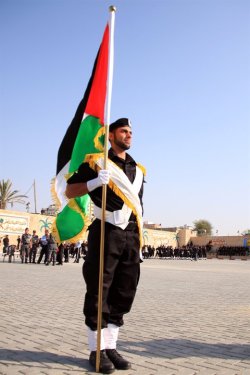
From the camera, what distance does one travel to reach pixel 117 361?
12.9 feet

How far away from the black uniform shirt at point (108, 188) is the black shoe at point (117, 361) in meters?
1.27

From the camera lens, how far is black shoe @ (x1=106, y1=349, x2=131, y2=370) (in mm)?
3883

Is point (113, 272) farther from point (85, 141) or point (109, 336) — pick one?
point (85, 141)

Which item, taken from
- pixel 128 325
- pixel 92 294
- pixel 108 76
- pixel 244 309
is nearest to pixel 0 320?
pixel 128 325

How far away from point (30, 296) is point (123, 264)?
5393 millimetres

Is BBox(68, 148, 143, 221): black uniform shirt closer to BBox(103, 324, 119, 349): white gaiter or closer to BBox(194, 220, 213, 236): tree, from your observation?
BBox(103, 324, 119, 349): white gaiter

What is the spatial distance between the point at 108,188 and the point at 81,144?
589 millimetres

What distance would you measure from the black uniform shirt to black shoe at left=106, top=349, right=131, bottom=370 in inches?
49.9

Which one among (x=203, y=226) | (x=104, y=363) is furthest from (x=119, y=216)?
(x=203, y=226)

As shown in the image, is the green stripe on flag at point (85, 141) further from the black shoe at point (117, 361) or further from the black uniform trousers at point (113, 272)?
the black shoe at point (117, 361)

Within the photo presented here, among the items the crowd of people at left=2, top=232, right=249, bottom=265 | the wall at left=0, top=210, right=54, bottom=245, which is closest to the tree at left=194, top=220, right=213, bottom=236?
the crowd of people at left=2, top=232, right=249, bottom=265

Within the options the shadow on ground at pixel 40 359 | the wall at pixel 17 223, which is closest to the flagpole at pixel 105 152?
the shadow on ground at pixel 40 359

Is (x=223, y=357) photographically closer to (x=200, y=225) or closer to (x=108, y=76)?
(x=108, y=76)

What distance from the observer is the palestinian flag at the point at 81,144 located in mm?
4410
